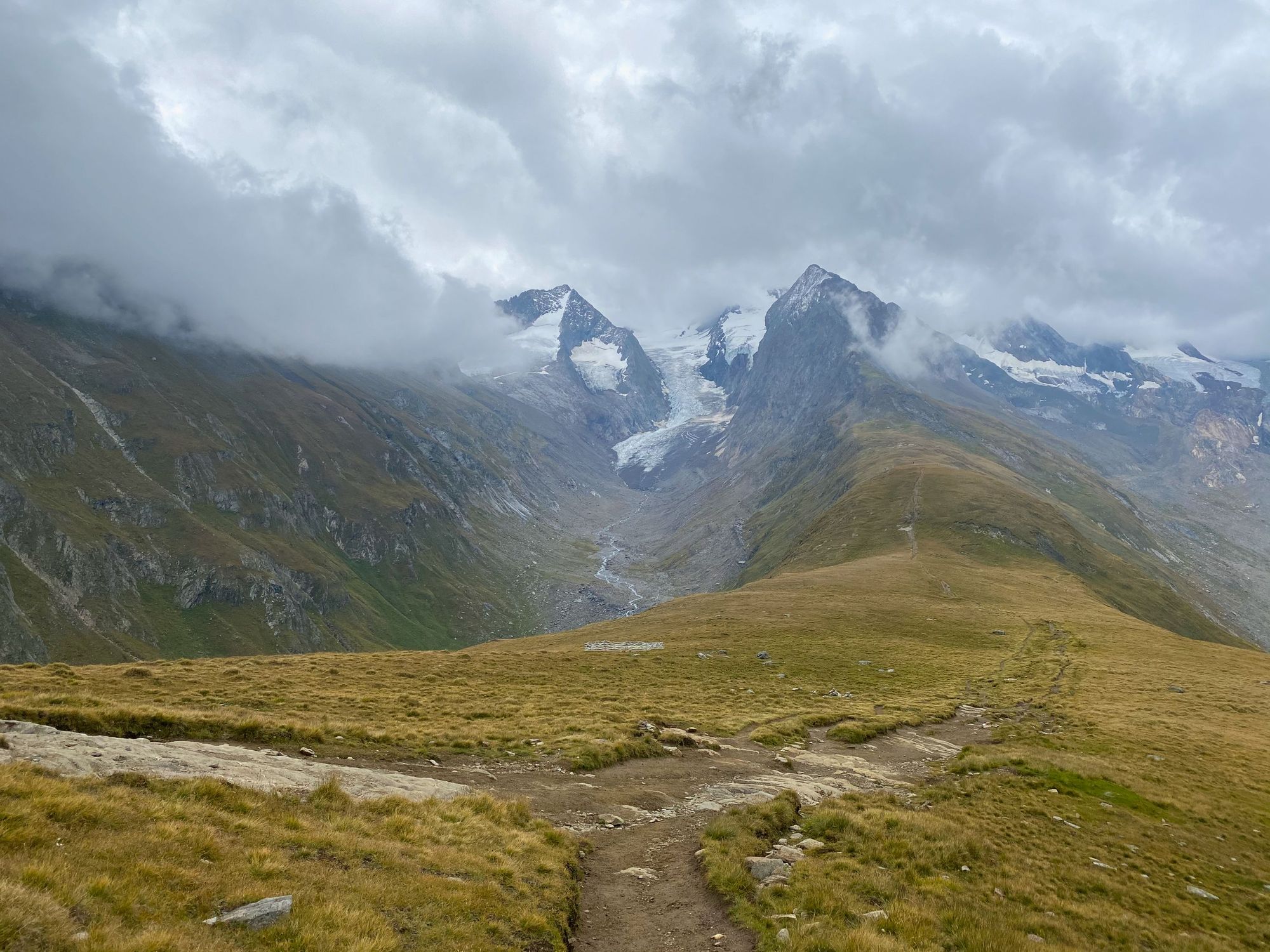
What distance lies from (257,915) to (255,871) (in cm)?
205

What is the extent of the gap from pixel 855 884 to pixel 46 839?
17.5 m

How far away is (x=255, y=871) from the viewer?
460 inches

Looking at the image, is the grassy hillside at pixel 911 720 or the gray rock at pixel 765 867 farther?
the gray rock at pixel 765 867

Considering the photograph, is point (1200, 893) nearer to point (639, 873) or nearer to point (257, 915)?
point (639, 873)

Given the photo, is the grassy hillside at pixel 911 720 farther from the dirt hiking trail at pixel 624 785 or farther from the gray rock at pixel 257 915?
the gray rock at pixel 257 915

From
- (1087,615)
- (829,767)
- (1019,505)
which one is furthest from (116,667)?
(1019,505)

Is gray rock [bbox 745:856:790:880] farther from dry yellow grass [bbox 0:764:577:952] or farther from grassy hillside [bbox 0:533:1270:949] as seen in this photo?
dry yellow grass [bbox 0:764:577:952]

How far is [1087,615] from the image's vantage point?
99.1 meters

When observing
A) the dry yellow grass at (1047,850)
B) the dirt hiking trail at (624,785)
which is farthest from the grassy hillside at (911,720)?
the dirt hiking trail at (624,785)

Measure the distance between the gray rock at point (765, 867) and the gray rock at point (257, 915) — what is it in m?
11.8

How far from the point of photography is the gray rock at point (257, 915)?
9727 millimetres

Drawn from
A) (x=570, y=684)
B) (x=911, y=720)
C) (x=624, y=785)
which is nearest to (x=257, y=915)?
(x=624, y=785)

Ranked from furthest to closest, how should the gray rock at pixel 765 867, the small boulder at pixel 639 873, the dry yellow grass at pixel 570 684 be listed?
the dry yellow grass at pixel 570 684
the small boulder at pixel 639 873
the gray rock at pixel 765 867

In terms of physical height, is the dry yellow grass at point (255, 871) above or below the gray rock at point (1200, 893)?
above
